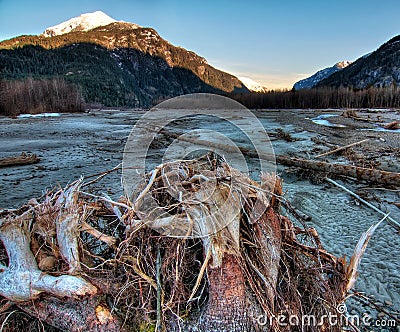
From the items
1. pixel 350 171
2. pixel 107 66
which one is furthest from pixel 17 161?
pixel 107 66

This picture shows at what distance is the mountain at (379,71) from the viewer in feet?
249

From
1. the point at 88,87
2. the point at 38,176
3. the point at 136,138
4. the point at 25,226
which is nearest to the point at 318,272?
the point at 25,226

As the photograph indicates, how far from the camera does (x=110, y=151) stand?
10.1 meters

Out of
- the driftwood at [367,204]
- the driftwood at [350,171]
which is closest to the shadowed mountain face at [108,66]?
the driftwood at [350,171]

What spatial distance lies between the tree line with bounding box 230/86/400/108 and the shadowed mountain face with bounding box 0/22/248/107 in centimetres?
4566

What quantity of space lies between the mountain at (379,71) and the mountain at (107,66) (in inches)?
1911

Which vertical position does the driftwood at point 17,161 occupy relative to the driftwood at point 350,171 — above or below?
above

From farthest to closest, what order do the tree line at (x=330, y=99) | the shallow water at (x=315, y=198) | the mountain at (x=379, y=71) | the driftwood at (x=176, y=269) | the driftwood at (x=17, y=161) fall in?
the mountain at (x=379, y=71) → the tree line at (x=330, y=99) → the driftwood at (x=17, y=161) → the shallow water at (x=315, y=198) → the driftwood at (x=176, y=269)

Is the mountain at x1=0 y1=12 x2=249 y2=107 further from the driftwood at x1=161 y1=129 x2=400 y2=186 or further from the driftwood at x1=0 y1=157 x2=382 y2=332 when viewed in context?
the driftwood at x1=0 y1=157 x2=382 y2=332

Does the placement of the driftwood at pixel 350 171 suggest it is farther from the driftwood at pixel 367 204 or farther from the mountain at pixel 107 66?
the mountain at pixel 107 66

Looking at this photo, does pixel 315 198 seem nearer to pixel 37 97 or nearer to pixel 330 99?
pixel 330 99

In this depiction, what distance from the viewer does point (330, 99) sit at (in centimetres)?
3606

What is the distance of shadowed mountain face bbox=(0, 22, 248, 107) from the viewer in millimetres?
93331

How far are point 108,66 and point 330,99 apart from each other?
129 meters
